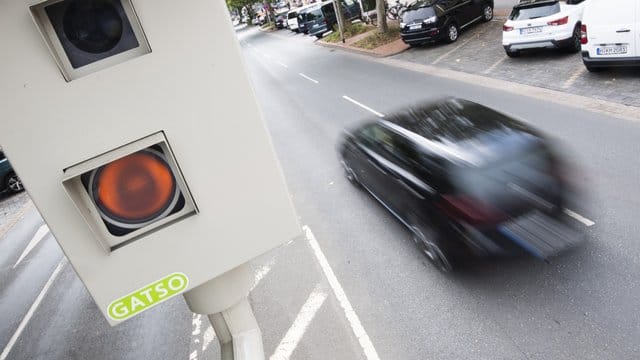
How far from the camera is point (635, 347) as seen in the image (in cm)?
388

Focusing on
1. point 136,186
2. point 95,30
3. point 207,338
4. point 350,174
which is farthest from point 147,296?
Answer: point 350,174

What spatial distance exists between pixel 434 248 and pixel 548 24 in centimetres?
871

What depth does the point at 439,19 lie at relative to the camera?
16.0m

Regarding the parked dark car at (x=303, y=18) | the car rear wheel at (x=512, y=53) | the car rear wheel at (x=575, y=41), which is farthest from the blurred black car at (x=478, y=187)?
the parked dark car at (x=303, y=18)

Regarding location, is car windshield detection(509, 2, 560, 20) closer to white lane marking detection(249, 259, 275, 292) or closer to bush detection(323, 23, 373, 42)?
white lane marking detection(249, 259, 275, 292)

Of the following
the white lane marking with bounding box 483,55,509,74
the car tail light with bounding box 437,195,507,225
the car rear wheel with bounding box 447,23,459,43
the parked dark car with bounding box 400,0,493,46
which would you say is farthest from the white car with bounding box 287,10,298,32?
the car tail light with bounding box 437,195,507,225

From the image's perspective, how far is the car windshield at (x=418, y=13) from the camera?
16.2 meters

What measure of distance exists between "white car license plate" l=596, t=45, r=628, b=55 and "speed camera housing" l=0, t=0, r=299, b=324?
9.76 metres

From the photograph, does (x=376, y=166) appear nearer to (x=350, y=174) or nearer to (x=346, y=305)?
(x=350, y=174)

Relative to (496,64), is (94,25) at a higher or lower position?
higher

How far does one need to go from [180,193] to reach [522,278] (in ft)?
15.0

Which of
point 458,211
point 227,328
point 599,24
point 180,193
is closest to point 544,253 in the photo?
point 458,211

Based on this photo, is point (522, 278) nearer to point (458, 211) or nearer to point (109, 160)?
point (458, 211)

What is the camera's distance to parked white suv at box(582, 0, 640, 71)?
328 inches
